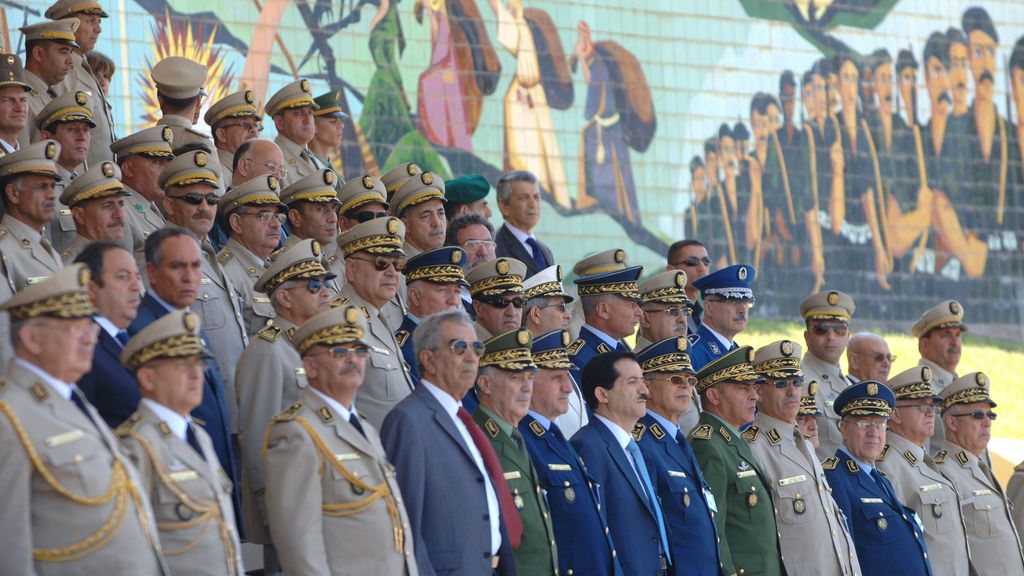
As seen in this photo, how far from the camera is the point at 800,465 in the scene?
730cm

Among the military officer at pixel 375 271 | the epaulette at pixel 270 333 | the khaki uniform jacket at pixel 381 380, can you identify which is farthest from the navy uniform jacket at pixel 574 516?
the epaulette at pixel 270 333

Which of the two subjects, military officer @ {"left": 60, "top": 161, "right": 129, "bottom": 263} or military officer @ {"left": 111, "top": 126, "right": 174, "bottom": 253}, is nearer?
military officer @ {"left": 60, "top": 161, "right": 129, "bottom": 263}

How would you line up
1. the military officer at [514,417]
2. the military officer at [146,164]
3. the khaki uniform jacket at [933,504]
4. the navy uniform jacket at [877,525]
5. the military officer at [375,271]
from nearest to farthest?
the military officer at [514,417], the military officer at [375,271], the military officer at [146,164], the navy uniform jacket at [877,525], the khaki uniform jacket at [933,504]

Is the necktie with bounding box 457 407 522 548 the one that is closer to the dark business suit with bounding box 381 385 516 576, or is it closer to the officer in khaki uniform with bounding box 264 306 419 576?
the dark business suit with bounding box 381 385 516 576

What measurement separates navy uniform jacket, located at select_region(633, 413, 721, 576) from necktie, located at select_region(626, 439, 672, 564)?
0.06 m

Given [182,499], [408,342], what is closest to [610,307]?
[408,342]

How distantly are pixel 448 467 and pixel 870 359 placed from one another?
3.92 metres

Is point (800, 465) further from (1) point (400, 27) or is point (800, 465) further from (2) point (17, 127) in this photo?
(1) point (400, 27)

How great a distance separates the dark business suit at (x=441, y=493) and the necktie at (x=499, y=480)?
0.19 feet

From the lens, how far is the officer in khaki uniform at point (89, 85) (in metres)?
8.62

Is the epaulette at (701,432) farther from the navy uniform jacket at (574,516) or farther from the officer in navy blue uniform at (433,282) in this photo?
the officer in navy blue uniform at (433,282)

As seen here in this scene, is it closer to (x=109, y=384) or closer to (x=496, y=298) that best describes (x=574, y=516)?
(x=496, y=298)

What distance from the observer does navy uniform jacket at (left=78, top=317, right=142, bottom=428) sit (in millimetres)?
5547

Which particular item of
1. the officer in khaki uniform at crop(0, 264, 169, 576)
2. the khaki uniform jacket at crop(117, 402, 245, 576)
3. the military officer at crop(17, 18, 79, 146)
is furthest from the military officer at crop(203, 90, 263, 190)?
the officer in khaki uniform at crop(0, 264, 169, 576)
